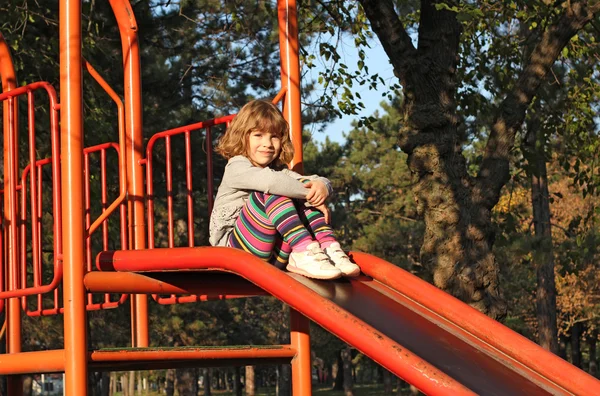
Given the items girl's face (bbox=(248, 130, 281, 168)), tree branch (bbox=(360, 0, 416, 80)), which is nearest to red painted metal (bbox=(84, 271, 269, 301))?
girl's face (bbox=(248, 130, 281, 168))

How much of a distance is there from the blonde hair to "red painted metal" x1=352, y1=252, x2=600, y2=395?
0.71 meters

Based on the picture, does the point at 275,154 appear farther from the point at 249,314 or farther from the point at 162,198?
the point at 249,314

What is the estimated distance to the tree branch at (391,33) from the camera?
6961 millimetres

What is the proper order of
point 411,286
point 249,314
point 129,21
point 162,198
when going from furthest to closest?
point 249,314
point 162,198
point 129,21
point 411,286

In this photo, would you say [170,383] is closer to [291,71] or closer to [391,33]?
[391,33]

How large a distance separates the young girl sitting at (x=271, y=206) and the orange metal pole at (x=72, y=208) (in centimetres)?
73

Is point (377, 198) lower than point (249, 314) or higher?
higher

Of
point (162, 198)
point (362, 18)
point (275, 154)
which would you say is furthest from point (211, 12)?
point (275, 154)

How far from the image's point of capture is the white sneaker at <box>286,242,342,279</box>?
3.82 metres

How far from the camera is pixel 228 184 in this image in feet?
13.8

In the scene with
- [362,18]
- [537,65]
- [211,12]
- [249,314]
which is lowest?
[249,314]

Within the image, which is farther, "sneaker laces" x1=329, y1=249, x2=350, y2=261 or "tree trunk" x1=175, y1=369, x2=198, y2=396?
"tree trunk" x1=175, y1=369, x2=198, y2=396

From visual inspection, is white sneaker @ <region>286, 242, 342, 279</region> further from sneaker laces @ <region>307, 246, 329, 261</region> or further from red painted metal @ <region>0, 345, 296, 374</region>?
red painted metal @ <region>0, 345, 296, 374</region>

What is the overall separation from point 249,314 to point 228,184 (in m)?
35.5
